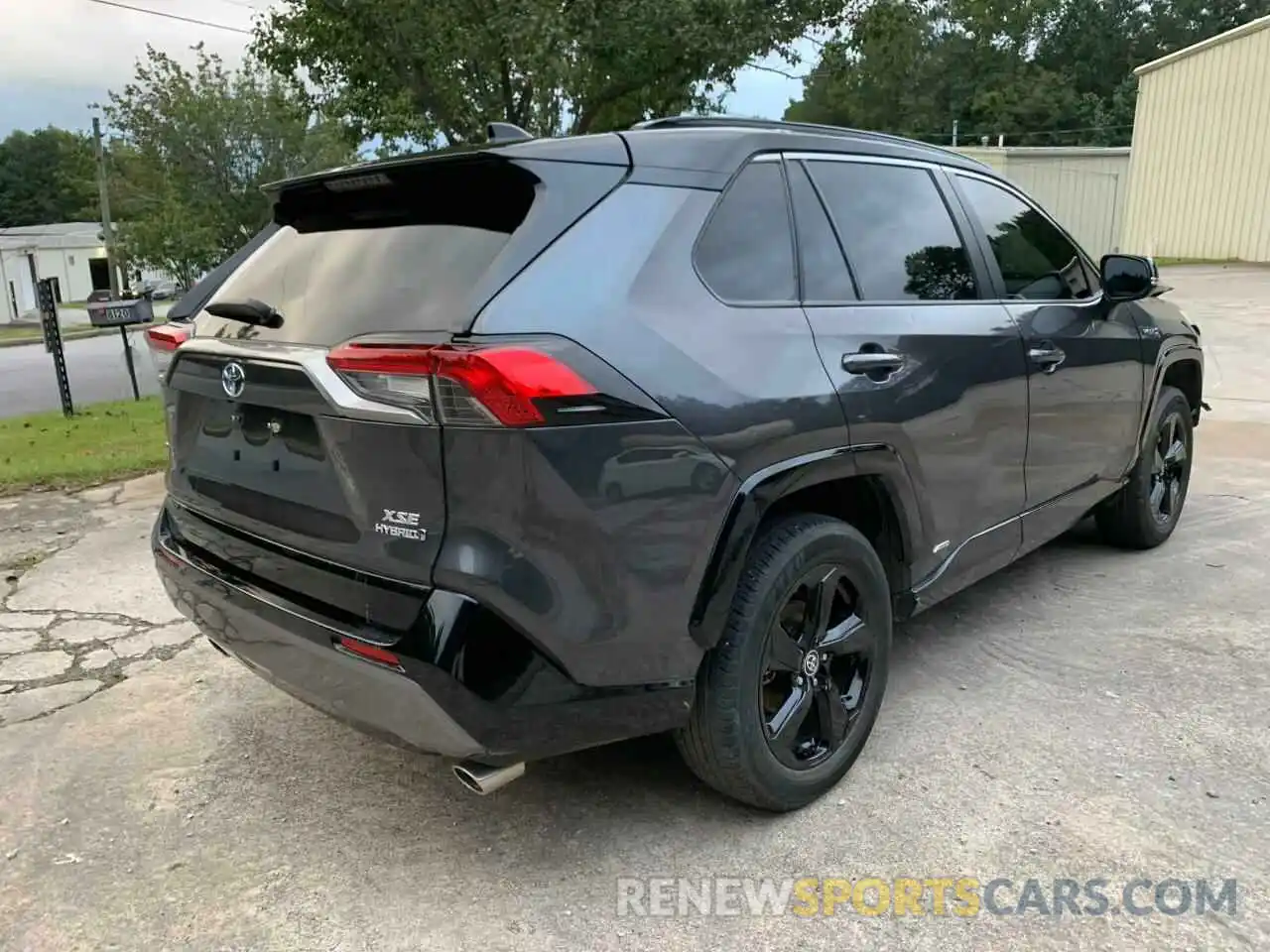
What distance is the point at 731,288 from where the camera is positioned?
2.53 m

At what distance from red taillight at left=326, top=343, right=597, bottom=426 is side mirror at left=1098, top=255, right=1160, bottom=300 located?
299cm

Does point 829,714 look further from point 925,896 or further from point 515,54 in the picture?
point 515,54

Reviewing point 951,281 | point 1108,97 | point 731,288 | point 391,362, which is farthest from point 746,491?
point 1108,97

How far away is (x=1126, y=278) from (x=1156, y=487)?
1363 mm

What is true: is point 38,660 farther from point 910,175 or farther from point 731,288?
point 910,175

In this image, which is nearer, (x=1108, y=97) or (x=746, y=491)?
(x=746, y=491)

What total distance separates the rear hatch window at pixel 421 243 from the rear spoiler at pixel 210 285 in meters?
0.39

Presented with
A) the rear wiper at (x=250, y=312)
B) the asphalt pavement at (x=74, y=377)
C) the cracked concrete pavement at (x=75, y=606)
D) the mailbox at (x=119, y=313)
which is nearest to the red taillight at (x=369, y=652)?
the rear wiper at (x=250, y=312)

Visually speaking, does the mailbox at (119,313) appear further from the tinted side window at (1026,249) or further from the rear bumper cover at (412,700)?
the tinted side window at (1026,249)

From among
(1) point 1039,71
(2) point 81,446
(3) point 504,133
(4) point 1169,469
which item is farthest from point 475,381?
(1) point 1039,71

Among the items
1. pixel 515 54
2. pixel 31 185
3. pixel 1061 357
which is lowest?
pixel 1061 357

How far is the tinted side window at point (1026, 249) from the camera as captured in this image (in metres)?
3.66

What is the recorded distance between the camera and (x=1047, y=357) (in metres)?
3.66

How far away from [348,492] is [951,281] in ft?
7.15
